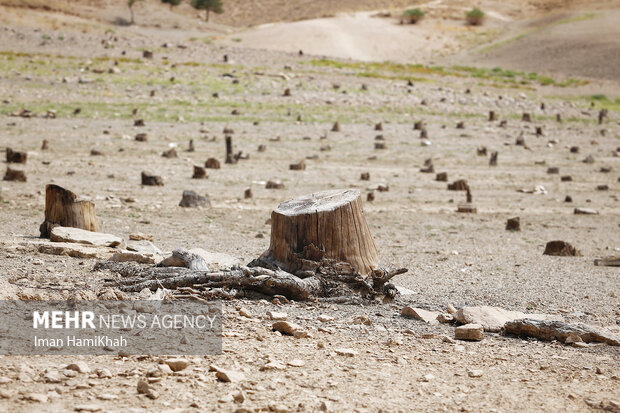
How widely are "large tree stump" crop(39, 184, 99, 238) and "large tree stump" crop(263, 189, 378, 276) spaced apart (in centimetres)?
302

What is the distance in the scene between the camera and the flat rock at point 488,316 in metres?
6.18

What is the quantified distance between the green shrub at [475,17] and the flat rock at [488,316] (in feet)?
206

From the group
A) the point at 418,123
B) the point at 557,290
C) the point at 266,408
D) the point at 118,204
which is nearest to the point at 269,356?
the point at 266,408

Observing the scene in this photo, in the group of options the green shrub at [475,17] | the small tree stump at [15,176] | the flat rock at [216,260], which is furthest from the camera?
the green shrub at [475,17]

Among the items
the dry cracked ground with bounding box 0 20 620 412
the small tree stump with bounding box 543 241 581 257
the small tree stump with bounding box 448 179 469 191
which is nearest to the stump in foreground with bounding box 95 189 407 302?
the dry cracked ground with bounding box 0 20 620 412

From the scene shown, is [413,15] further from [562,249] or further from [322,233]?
[322,233]

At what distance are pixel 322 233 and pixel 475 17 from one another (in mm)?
63155

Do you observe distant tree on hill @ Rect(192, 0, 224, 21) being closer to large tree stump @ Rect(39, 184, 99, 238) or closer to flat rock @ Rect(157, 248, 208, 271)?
large tree stump @ Rect(39, 184, 99, 238)

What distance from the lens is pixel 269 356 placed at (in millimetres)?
5102

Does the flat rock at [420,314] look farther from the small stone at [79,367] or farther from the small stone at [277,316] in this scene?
the small stone at [79,367]

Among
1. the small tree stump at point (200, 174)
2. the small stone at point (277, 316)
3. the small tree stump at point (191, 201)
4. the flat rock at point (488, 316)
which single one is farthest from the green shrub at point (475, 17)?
the small stone at point (277, 316)

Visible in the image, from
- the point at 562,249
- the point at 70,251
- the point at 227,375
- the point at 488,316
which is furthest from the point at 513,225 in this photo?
the point at 227,375

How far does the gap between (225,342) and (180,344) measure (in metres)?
0.31

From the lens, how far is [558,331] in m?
5.95
